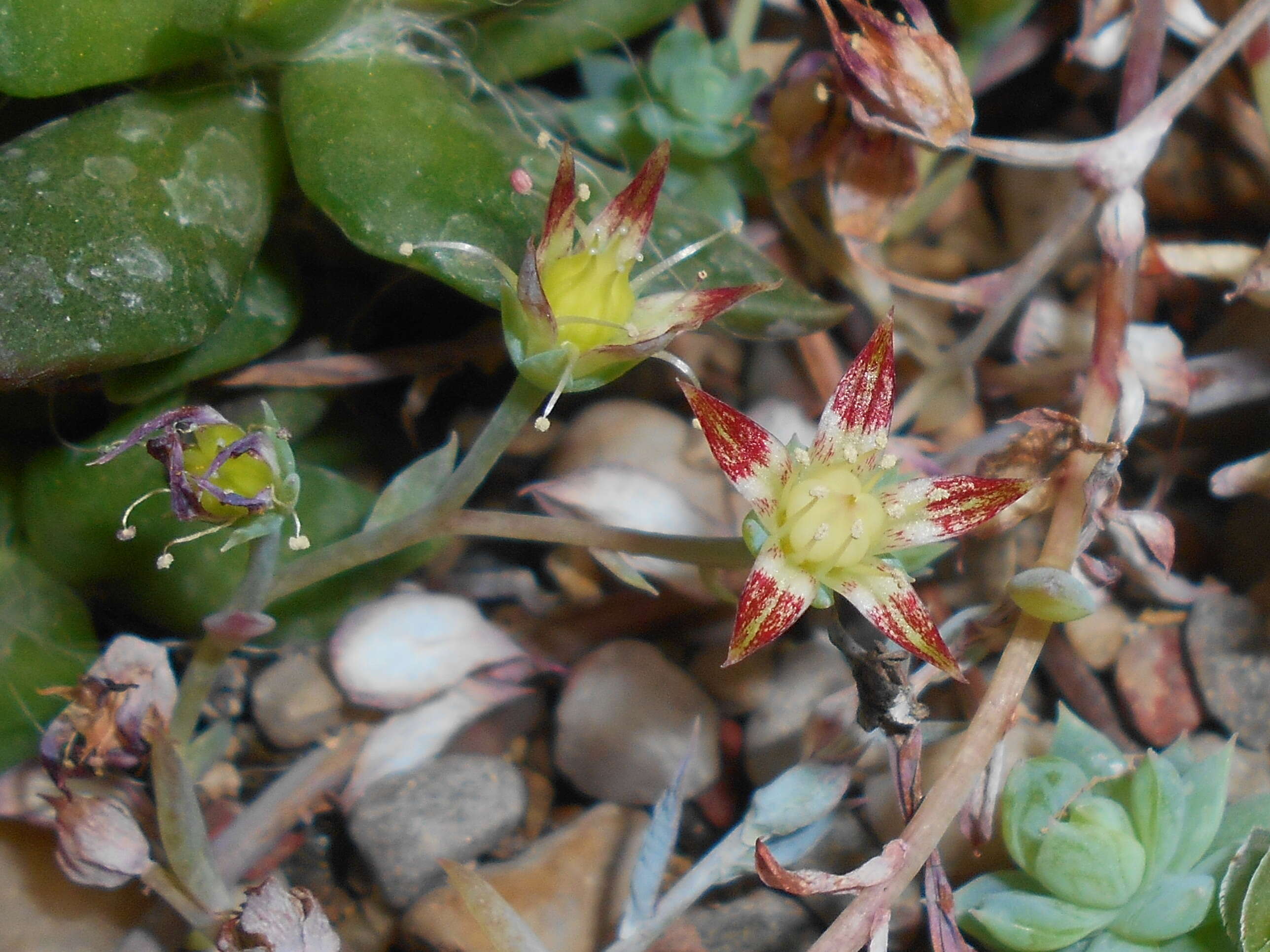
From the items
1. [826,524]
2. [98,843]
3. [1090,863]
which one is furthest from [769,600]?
[98,843]

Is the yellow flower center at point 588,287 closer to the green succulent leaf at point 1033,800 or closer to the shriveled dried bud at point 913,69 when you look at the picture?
the shriveled dried bud at point 913,69

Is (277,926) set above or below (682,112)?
below

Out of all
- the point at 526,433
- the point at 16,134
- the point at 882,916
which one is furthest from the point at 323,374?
the point at 882,916

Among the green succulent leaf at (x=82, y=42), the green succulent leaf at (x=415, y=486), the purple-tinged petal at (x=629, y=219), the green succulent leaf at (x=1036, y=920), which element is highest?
the green succulent leaf at (x=82, y=42)

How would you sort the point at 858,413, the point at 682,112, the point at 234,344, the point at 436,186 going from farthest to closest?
the point at 682,112 → the point at 234,344 → the point at 436,186 → the point at 858,413

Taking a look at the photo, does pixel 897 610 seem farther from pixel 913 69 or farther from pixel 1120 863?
pixel 913 69

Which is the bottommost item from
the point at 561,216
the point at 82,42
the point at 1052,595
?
the point at 1052,595

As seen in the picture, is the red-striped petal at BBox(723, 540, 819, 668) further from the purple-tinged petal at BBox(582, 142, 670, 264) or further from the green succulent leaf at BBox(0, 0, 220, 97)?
the green succulent leaf at BBox(0, 0, 220, 97)

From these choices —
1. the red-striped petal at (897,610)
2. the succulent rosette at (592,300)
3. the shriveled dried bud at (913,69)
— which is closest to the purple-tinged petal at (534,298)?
the succulent rosette at (592,300)
